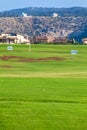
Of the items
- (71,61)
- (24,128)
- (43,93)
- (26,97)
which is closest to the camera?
(24,128)

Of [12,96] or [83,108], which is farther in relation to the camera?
[12,96]

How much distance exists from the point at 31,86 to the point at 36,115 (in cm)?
1189

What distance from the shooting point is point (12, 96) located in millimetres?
22562

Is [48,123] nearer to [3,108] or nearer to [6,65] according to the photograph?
[3,108]

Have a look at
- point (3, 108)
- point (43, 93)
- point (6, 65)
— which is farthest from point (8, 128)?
point (6, 65)

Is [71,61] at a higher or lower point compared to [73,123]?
lower

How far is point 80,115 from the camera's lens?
16953 millimetres

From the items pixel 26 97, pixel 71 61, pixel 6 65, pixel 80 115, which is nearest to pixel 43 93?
pixel 26 97

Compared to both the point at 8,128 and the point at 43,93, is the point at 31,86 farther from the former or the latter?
the point at 8,128

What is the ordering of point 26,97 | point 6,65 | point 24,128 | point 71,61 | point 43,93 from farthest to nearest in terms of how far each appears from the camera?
point 71,61
point 6,65
point 43,93
point 26,97
point 24,128

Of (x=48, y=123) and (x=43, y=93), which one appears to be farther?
(x=43, y=93)

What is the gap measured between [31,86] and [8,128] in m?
12.8

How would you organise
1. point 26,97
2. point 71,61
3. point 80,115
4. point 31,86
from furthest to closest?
point 71,61
point 31,86
point 26,97
point 80,115

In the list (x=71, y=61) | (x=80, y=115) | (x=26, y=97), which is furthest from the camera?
(x=71, y=61)
